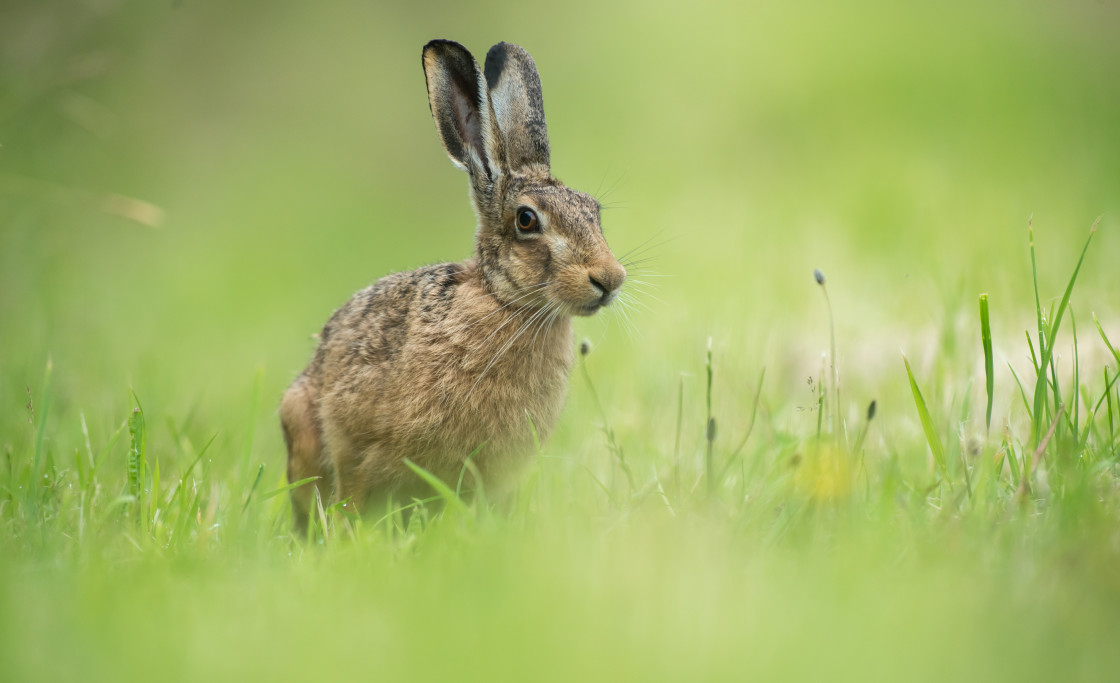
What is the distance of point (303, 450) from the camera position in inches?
173

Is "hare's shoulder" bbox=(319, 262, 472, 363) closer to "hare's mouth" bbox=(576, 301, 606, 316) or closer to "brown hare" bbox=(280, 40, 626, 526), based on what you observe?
"brown hare" bbox=(280, 40, 626, 526)

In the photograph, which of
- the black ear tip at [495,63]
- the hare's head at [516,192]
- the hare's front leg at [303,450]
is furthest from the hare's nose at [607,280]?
the hare's front leg at [303,450]

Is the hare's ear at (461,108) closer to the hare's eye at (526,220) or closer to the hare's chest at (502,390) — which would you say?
the hare's eye at (526,220)

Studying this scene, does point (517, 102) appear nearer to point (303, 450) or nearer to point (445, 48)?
point (445, 48)

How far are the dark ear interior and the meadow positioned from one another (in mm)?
Result: 1046

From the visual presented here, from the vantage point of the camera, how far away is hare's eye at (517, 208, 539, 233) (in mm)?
4191

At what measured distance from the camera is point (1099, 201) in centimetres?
669

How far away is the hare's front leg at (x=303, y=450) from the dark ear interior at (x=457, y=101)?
1.30m

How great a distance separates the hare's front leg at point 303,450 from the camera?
438 centimetres

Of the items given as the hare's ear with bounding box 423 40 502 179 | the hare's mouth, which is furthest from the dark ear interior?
the hare's mouth

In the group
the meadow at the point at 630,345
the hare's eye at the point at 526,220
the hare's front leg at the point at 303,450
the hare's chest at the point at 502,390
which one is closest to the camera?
the meadow at the point at 630,345

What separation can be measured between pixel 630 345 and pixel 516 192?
2.71 meters

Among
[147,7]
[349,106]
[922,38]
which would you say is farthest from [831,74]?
[147,7]

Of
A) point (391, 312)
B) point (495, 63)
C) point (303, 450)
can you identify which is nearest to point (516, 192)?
point (495, 63)
